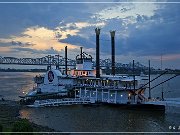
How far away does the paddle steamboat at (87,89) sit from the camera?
4909 centimetres

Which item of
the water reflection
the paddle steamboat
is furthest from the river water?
the paddle steamboat

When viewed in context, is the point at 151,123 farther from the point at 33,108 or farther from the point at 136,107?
the point at 33,108

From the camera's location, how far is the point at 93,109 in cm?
4650

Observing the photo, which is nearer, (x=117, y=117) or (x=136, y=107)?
(x=117, y=117)

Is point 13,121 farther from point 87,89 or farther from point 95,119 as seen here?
point 87,89

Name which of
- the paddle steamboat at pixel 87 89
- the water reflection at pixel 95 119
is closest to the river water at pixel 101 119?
the water reflection at pixel 95 119

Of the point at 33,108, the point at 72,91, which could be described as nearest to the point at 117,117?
the point at 33,108

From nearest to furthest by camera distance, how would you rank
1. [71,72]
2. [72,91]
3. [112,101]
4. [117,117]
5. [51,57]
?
[117,117]
[112,101]
[72,91]
[71,72]
[51,57]

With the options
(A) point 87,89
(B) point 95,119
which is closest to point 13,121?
(B) point 95,119

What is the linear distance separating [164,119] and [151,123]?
2.69 meters

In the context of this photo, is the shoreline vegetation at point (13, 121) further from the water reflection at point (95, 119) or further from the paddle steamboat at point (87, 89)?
the paddle steamboat at point (87, 89)

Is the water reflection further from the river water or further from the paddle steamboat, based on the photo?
the paddle steamboat

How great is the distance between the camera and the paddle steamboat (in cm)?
4909

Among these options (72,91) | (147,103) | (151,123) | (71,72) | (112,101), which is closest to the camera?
(151,123)
